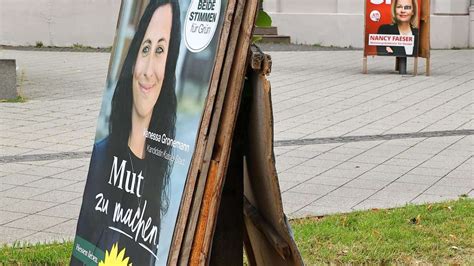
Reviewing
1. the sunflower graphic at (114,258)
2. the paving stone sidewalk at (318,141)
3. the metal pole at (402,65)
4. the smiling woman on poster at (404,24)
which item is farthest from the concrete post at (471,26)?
the sunflower graphic at (114,258)

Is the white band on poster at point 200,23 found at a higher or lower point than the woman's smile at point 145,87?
higher

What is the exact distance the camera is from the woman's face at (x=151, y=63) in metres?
3.57

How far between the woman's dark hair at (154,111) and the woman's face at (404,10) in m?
10.6

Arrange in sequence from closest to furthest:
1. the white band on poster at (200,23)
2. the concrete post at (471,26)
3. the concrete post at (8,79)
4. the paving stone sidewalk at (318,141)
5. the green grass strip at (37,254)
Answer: the white band on poster at (200,23), the green grass strip at (37,254), the paving stone sidewalk at (318,141), the concrete post at (8,79), the concrete post at (471,26)

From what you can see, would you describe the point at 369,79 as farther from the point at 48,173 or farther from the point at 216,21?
the point at 216,21

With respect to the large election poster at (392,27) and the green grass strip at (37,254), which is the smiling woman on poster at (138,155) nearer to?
→ the green grass strip at (37,254)

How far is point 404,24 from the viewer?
14070 mm

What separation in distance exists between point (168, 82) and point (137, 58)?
329 millimetres

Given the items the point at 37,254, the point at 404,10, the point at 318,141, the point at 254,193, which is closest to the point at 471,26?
the point at 404,10

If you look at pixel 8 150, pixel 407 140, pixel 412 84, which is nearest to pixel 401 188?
pixel 407 140

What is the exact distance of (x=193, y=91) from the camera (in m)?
3.35

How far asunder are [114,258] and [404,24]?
11.0 metres

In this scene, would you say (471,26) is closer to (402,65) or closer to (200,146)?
(402,65)

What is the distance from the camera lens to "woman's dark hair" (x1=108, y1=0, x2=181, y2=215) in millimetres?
3441
